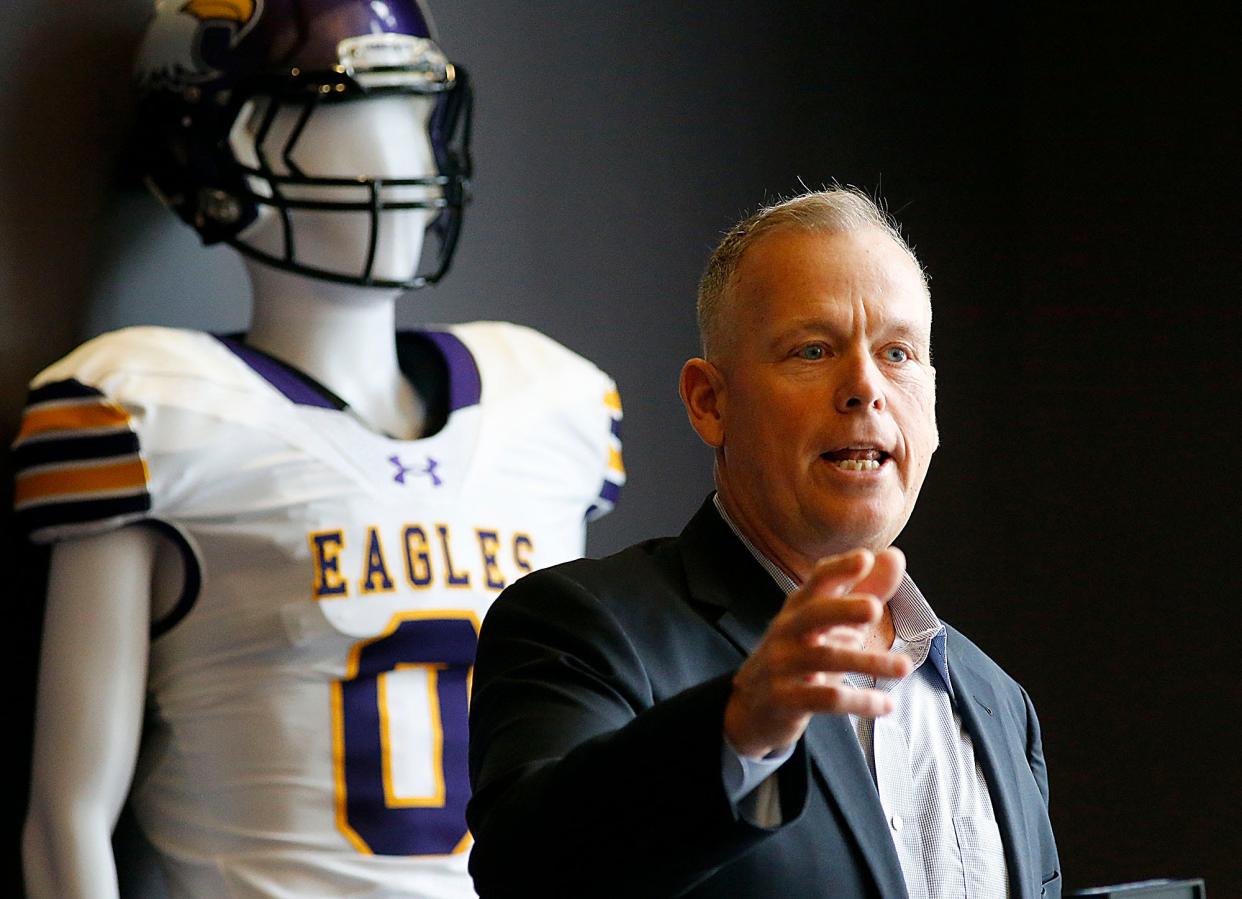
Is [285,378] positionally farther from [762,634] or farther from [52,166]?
[762,634]

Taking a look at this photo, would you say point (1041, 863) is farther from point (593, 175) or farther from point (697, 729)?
point (593, 175)

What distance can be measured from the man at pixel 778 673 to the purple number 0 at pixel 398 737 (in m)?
0.59

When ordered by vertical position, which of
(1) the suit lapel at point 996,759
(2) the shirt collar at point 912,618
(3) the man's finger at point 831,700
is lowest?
(1) the suit lapel at point 996,759

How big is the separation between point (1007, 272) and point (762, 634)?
76.1 inches

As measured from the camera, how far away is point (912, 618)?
1202 mm

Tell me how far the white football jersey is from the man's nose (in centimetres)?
73

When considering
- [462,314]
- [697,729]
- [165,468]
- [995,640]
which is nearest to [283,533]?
[165,468]

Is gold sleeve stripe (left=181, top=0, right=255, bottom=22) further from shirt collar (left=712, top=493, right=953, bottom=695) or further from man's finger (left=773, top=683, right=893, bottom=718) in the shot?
man's finger (left=773, top=683, right=893, bottom=718)

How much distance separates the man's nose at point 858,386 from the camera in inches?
45.1

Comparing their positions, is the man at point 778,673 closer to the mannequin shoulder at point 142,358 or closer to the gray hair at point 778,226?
the gray hair at point 778,226

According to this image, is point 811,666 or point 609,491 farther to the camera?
point 609,491

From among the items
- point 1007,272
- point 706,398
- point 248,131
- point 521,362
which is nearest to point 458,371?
point 521,362

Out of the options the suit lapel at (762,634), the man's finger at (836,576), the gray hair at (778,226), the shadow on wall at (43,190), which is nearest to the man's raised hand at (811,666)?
the man's finger at (836,576)

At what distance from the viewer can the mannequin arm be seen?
5.41ft
